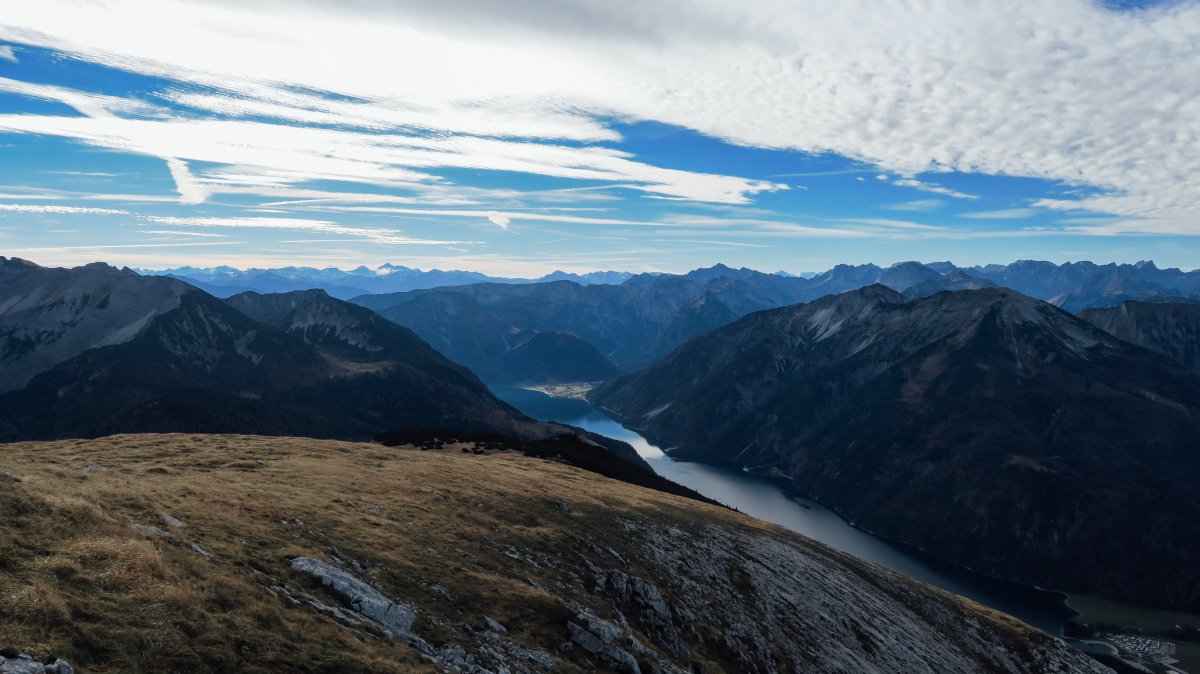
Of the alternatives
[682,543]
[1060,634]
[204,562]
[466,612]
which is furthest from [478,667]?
[1060,634]

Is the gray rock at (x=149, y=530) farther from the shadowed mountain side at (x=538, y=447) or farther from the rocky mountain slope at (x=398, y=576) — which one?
the shadowed mountain side at (x=538, y=447)

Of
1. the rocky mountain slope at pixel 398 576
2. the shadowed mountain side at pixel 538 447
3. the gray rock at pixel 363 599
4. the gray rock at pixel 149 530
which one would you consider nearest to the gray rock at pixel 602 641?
the rocky mountain slope at pixel 398 576

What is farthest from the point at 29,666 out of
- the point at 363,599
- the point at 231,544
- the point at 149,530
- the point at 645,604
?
the point at 645,604

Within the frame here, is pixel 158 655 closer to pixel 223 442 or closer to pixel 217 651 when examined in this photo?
pixel 217 651

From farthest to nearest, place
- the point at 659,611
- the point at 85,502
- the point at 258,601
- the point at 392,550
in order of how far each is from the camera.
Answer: the point at 659,611, the point at 392,550, the point at 85,502, the point at 258,601

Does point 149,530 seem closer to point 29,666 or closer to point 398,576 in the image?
point 398,576

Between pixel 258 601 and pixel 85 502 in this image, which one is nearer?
pixel 258 601
